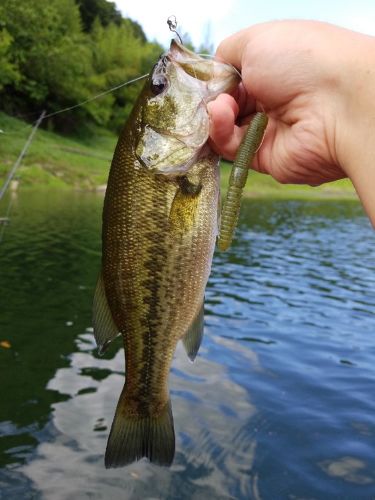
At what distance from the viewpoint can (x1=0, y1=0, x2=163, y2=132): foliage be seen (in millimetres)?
53594

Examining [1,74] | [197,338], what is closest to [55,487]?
[197,338]

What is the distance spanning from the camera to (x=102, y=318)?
314 centimetres

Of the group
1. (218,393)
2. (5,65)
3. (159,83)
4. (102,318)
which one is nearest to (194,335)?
(102,318)

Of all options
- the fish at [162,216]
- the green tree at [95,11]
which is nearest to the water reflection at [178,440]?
the fish at [162,216]

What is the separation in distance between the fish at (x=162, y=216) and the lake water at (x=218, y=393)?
361 cm

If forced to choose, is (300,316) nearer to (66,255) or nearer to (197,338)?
(66,255)

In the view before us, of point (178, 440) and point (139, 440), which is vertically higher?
point (139, 440)

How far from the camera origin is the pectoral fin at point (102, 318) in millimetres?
3129

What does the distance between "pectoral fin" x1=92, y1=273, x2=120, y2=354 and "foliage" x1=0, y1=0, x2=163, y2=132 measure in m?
48.6

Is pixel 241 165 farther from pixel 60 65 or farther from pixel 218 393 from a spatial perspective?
pixel 60 65

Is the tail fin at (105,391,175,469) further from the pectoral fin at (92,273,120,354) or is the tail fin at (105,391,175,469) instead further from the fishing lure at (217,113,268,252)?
the fishing lure at (217,113,268,252)

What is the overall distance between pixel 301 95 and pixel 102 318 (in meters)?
1.59

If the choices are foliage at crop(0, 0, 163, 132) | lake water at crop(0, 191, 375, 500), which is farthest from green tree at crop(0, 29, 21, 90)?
lake water at crop(0, 191, 375, 500)

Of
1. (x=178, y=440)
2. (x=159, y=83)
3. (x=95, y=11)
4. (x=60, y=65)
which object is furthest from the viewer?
(x=95, y=11)
